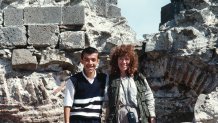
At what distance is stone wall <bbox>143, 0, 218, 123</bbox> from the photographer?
6.59 metres

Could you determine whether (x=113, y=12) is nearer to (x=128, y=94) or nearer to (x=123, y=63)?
(x=123, y=63)

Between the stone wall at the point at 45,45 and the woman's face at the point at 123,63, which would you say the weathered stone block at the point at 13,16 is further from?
the woman's face at the point at 123,63

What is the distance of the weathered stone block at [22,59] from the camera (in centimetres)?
679

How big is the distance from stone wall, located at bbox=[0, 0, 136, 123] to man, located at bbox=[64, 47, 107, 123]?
1.90m

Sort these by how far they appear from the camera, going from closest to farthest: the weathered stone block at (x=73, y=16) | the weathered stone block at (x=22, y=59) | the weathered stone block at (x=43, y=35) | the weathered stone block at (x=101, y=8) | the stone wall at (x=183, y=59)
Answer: the stone wall at (x=183, y=59)
the weathered stone block at (x=22, y=59)
the weathered stone block at (x=43, y=35)
the weathered stone block at (x=73, y=16)
the weathered stone block at (x=101, y=8)

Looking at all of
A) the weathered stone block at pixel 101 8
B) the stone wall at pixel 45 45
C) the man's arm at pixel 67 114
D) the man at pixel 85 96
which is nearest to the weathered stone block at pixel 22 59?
the stone wall at pixel 45 45

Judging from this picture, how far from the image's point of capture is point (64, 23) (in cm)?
701

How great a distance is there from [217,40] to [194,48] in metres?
0.35

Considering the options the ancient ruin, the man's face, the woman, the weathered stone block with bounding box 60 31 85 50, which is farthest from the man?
the weathered stone block with bounding box 60 31 85 50

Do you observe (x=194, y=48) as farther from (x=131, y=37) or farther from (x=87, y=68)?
(x=87, y=68)

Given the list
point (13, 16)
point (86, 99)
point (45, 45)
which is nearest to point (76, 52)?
point (45, 45)

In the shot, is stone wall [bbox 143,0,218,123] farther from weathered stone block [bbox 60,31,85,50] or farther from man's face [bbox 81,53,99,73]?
man's face [bbox 81,53,99,73]

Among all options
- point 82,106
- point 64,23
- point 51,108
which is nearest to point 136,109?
point 82,106

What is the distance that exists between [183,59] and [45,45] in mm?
2093
